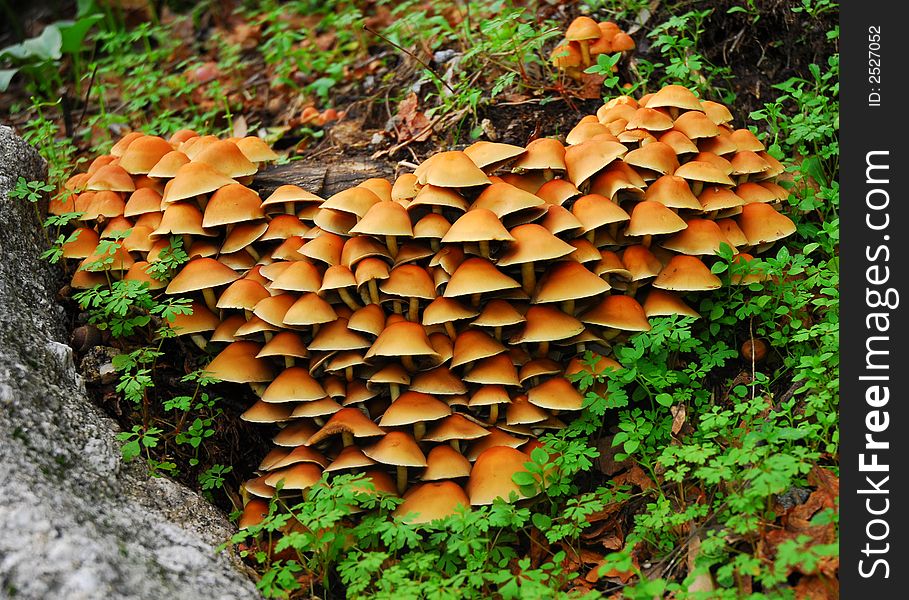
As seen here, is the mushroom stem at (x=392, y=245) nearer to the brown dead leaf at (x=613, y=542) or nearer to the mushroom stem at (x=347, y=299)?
the mushroom stem at (x=347, y=299)

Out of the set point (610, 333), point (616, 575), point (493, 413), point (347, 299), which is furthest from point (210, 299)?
point (616, 575)

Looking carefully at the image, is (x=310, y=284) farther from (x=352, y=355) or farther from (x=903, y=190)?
(x=903, y=190)

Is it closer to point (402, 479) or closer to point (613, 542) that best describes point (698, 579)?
point (613, 542)

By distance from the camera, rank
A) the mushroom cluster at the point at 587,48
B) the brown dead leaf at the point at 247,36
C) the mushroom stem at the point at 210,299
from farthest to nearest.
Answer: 1. the brown dead leaf at the point at 247,36
2. the mushroom cluster at the point at 587,48
3. the mushroom stem at the point at 210,299

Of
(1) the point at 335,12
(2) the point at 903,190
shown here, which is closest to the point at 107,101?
(1) the point at 335,12

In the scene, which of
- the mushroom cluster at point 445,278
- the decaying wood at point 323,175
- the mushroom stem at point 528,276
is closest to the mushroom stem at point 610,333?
the mushroom cluster at point 445,278

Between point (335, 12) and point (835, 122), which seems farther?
point (335, 12)
